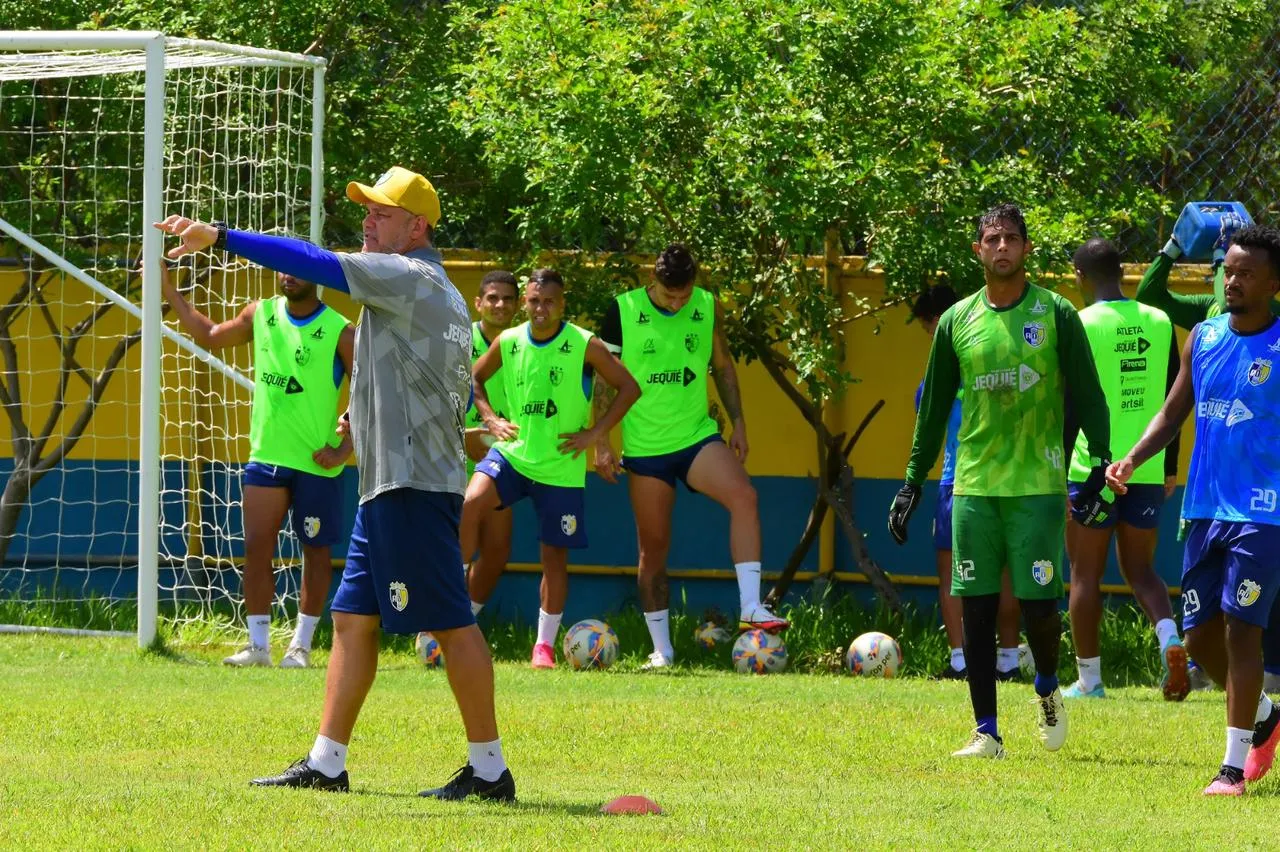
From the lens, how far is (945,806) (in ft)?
21.7

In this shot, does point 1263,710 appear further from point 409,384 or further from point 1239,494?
point 409,384

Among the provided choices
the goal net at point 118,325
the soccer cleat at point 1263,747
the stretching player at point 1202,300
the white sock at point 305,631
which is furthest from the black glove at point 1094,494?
the goal net at point 118,325

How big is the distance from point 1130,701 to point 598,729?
3.01 m

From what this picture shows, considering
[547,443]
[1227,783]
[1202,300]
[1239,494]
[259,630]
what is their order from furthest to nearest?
[547,443] < [259,630] < [1202,300] < [1239,494] < [1227,783]

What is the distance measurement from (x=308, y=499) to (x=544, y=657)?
1644 millimetres

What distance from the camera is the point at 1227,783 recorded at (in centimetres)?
707

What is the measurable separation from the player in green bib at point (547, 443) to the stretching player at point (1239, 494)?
449 centimetres

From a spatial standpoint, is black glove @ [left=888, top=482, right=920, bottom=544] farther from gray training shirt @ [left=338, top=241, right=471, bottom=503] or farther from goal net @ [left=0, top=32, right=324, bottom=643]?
goal net @ [left=0, top=32, right=324, bottom=643]

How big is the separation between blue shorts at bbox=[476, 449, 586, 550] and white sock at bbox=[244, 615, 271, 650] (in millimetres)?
1487

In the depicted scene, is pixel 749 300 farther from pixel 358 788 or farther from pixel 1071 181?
pixel 358 788

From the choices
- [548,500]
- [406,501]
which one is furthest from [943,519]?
[406,501]

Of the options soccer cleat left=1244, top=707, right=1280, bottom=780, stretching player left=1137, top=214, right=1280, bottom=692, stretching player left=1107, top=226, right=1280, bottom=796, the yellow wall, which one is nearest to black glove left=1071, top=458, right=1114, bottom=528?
stretching player left=1137, top=214, right=1280, bottom=692

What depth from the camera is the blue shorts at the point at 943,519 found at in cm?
1105

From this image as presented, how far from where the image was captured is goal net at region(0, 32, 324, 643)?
12.8 metres
